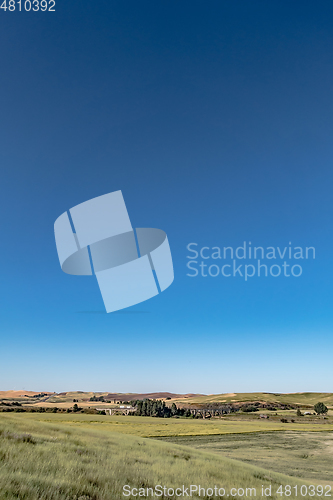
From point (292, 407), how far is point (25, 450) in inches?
6960

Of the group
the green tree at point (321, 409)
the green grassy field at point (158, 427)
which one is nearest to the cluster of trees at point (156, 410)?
the green grassy field at point (158, 427)

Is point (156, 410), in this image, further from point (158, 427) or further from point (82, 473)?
point (82, 473)

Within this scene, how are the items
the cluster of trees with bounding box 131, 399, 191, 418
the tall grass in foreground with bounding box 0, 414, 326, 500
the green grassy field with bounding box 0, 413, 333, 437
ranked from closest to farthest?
the tall grass in foreground with bounding box 0, 414, 326, 500 < the green grassy field with bounding box 0, 413, 333, 437 < the cluster of trees with bounding box 131, 399, 191, 418

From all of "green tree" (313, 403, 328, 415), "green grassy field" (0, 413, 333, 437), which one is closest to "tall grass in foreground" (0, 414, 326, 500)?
"green grassy field" (0, 413, 333, 437)

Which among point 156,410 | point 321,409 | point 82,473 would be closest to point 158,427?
point 156,410

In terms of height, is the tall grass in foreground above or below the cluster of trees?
above

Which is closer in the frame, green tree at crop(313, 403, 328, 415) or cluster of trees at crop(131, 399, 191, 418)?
cluster of trees at crop(131, 399, 191, 418)

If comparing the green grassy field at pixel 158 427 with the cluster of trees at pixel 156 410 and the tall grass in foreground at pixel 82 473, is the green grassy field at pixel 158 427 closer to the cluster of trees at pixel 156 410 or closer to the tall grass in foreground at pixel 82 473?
the cluster of trees at pixel 156 410

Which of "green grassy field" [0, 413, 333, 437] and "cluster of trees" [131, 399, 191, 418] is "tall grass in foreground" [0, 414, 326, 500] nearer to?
"green grassy field" [0, 413, 333, 437]

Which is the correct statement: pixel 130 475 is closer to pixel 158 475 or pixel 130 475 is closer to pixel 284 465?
pixel 158 475

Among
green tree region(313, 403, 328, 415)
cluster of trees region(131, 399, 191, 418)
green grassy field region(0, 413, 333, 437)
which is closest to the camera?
green grassy field region(0, 413, 333, 437)

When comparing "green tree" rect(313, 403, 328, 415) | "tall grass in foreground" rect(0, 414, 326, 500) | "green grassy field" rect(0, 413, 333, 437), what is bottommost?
"green tree" rect(313, 403, 328, 415)

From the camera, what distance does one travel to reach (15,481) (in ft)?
22.4

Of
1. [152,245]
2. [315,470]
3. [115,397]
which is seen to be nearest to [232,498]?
[152,245]
